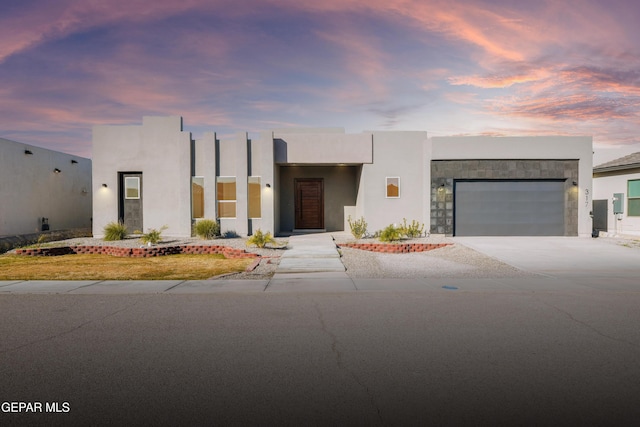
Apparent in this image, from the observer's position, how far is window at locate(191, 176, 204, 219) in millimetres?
19203

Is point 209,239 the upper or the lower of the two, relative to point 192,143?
lower

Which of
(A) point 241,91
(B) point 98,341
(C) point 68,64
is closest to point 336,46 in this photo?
(A) point 241,91

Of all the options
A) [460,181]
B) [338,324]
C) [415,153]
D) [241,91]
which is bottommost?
[338,324]

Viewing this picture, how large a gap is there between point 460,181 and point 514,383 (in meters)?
16.2

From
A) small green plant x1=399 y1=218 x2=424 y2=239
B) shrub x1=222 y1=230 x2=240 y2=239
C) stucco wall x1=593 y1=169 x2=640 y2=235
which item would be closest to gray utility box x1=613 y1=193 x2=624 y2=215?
stucco wall x1=593 y1=169 x2=640 y2=235

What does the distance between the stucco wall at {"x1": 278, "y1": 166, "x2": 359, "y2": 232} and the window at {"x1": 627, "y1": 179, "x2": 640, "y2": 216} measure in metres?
13.0

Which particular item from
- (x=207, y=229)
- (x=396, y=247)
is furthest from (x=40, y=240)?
(x=396, y=247)

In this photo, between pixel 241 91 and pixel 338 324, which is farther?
pixel 241 91

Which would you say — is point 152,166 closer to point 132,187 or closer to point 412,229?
point 132,187

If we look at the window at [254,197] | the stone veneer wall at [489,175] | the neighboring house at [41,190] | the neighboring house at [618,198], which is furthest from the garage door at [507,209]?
the neighboring house at [41,190]

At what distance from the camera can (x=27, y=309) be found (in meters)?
6.79

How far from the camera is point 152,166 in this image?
19297mm

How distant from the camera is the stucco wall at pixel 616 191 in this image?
20.0 m

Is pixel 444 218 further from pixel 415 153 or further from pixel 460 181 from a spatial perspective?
pixel 415 153
